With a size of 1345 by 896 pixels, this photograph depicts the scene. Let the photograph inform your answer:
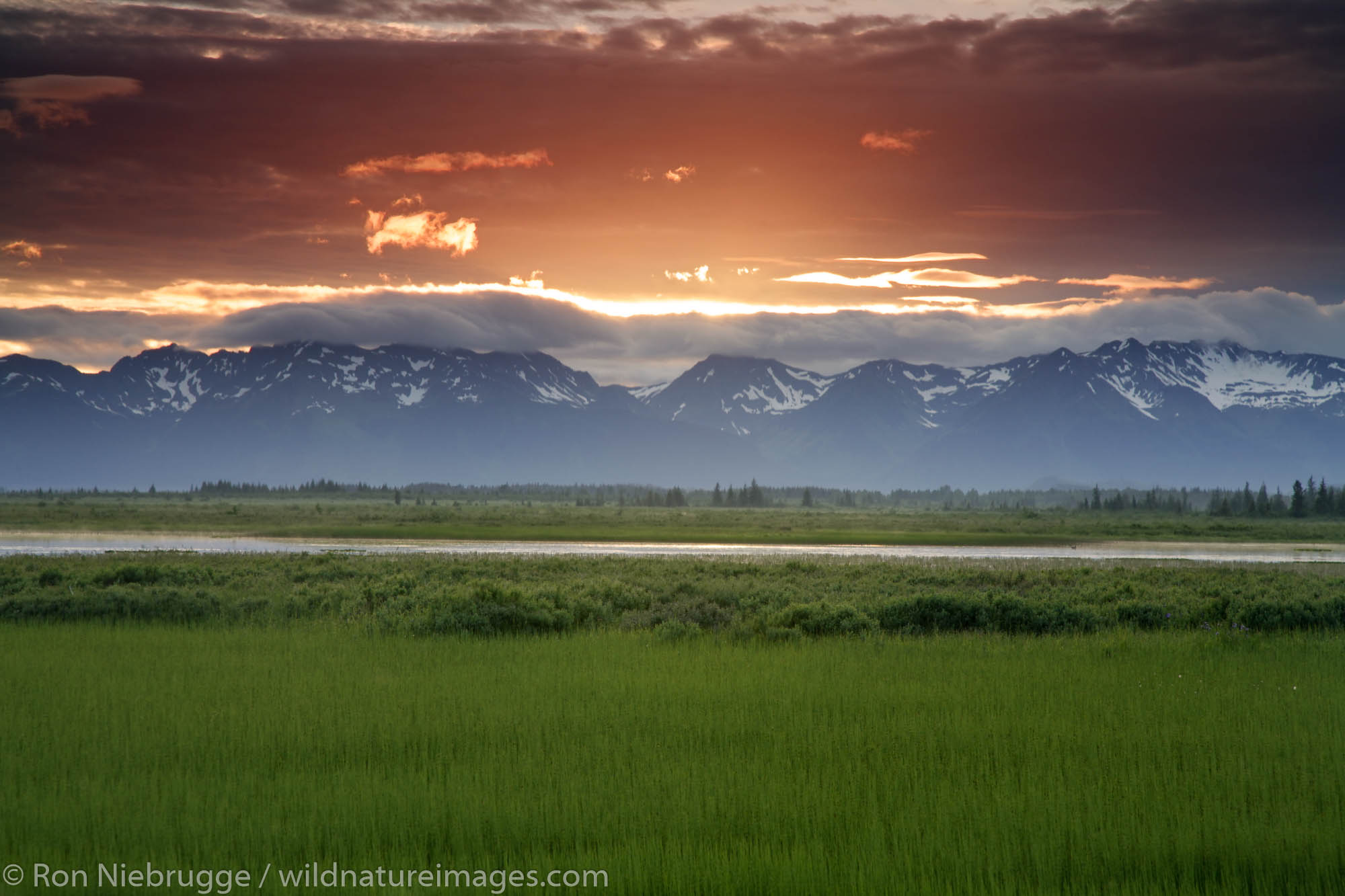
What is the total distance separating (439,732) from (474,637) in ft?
28.4

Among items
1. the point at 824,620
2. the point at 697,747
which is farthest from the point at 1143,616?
the point at 697,747

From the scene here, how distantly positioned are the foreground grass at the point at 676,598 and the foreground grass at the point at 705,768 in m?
4.98

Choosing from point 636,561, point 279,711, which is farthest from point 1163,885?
point 636,561

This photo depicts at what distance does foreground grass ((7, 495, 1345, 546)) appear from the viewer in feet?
255

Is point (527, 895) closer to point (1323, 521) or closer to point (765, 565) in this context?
point (765, 565)

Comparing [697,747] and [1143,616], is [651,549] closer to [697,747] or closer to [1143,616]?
[1143,616]

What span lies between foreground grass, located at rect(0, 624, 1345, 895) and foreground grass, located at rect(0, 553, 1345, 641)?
4.98 meters

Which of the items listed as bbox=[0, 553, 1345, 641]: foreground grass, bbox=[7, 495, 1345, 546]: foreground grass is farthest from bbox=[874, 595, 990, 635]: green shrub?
bbox=[7, 495, 1345, 546]: foreground grass

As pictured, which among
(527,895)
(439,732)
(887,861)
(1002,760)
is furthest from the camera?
(439,732)

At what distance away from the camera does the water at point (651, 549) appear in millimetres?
52206

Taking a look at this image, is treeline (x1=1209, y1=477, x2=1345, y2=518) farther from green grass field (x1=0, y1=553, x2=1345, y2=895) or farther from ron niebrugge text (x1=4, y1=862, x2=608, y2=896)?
ron niebrugge text (x1=4, y1=862, x2=608, y2=896)

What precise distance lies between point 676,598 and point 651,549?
3209 cm

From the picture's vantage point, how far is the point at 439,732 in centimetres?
1277

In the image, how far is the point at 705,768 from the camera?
11312 mm
